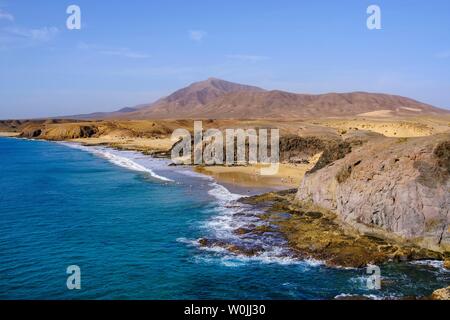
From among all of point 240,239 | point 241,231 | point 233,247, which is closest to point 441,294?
point 233,247

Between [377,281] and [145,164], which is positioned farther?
[145,164]

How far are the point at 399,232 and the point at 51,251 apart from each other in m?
20.2

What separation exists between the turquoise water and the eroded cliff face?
3018 millimetres

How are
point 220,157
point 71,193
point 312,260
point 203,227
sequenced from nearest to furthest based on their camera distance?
point 312,260 → point 203,227 → point 71,193 → point 220,157

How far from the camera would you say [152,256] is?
25.5 m

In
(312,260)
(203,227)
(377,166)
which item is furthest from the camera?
(203,227)

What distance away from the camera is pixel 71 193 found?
45875 mm

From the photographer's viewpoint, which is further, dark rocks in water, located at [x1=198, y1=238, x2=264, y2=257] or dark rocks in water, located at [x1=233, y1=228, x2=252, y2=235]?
dark rocks in water, located at [x1=233, y1=228, x2=252, y2=235]

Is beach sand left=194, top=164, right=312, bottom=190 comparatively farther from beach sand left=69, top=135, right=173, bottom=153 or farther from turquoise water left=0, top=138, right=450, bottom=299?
beach sand left=69, top=135, right=173, bottom=153

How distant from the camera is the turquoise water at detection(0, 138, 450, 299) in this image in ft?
67.9

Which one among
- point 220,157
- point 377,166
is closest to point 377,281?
point 377,166

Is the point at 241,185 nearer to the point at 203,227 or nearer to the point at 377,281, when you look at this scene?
the point at 203,227

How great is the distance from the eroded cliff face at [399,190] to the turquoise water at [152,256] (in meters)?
3.02

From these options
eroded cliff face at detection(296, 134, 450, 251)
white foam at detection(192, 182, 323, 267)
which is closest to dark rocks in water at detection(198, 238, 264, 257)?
white foam at detection(192, 182, 323, 267)
